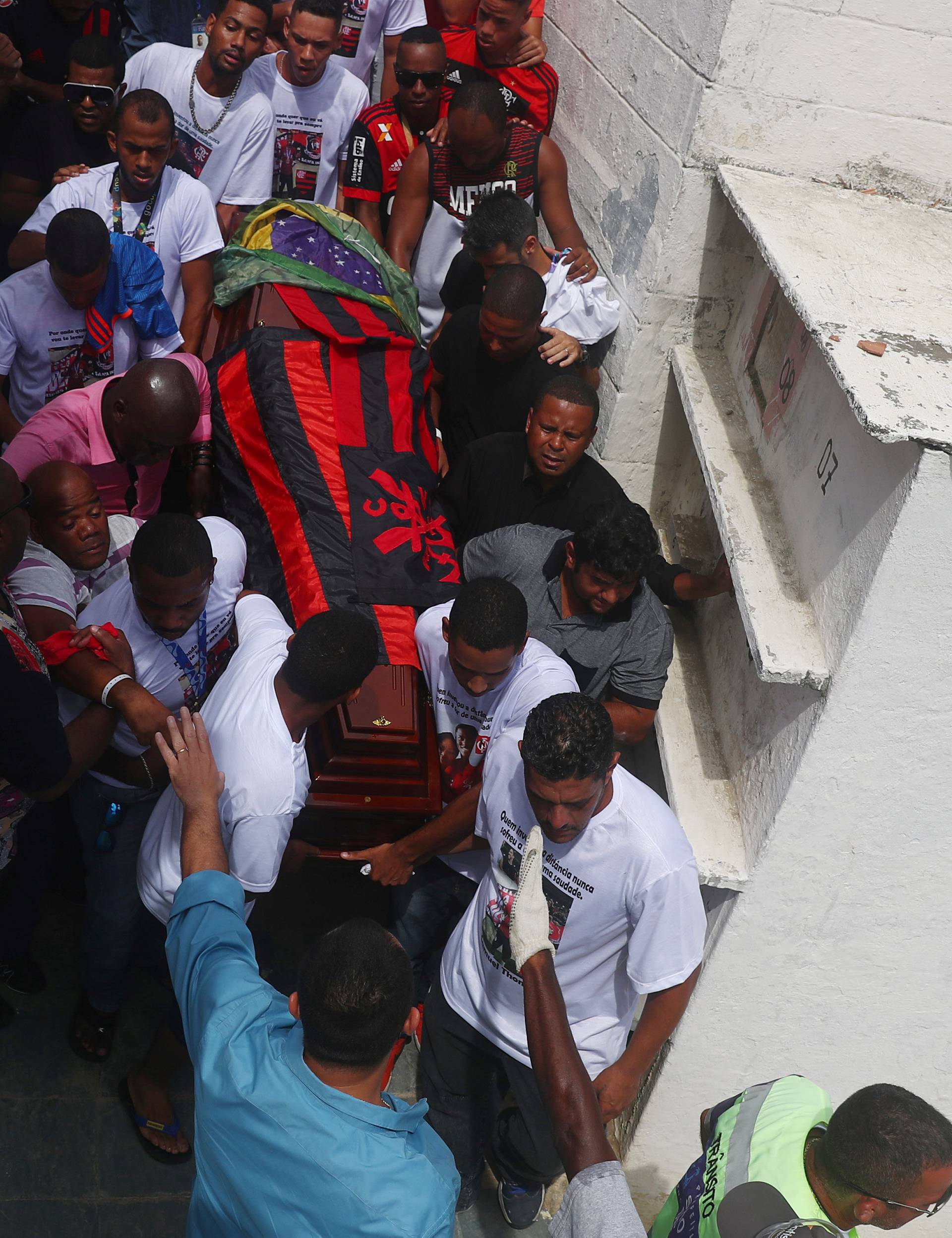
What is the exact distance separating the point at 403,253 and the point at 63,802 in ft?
8.79

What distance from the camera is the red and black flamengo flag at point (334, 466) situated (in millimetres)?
3488

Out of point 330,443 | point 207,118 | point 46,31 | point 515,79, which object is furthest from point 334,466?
point 46,31

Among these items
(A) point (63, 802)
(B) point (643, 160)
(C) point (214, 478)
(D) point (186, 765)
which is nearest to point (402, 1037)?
(D) point (186, 765)

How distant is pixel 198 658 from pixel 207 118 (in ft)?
9.10

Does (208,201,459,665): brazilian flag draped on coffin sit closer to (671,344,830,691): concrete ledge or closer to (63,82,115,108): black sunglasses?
(63,82,115,108): black sunglasses

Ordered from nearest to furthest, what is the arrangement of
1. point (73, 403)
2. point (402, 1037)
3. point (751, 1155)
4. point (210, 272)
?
point (402, 1037) < point (751, 1155) < point (73, 403) < point (210, 272)

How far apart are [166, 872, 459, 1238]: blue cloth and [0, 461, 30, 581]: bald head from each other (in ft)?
4.11

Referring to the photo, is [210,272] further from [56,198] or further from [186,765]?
[186,765]

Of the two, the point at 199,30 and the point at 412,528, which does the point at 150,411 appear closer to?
the point at 412,528

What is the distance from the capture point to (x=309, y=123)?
4961 millimetres

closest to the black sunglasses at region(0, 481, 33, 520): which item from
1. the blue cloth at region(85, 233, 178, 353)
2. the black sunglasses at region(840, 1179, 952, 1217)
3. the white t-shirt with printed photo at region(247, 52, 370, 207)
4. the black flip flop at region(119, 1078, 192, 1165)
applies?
the blue cloth at region(85, 233, 178, 353)

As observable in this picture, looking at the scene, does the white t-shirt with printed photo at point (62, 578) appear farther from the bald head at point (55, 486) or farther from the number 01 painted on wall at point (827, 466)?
the number 01 painted on wall at point (827, 466)

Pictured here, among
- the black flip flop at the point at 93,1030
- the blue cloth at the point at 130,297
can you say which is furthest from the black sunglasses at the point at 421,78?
the black flip flop at the point at 93,1030

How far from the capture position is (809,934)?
3.08m
